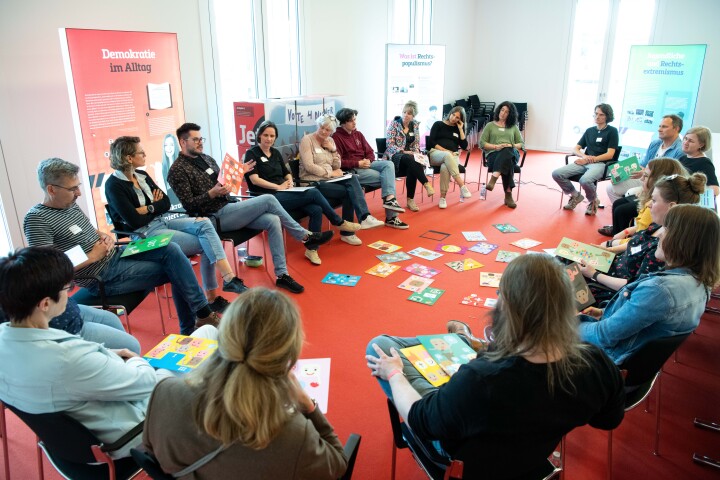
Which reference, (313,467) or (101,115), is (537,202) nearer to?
(101,115)

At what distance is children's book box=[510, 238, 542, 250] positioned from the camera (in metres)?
5.01

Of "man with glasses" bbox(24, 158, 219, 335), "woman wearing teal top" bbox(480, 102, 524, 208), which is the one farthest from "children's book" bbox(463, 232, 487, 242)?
"man with glasses" bbox(24, 158, 219, 335)

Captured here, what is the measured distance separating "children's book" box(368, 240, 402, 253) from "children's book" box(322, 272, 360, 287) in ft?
2.36

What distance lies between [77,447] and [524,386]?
141cm

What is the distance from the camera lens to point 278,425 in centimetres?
117

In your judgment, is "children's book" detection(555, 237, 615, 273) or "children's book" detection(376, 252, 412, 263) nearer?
"children's book" detection(555, 237, 615, 273)

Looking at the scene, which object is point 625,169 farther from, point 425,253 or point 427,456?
point 427,456

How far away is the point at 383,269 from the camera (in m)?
4.45

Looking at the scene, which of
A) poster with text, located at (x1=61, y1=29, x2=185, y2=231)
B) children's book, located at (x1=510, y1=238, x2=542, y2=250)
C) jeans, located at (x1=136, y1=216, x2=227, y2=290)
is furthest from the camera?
children's book, located at (x1=510, y1=238, x2=542, y2=250)

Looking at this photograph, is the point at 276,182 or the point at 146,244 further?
the point at 276,182

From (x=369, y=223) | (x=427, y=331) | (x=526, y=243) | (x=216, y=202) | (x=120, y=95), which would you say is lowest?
(x=427, y=331)

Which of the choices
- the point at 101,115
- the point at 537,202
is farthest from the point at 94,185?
the point at 537,202

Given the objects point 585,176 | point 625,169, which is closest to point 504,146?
point 585,176

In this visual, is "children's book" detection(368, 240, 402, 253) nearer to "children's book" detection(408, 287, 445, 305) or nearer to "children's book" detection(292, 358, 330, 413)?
"children's book" detection(408, 287, 445, 305)
